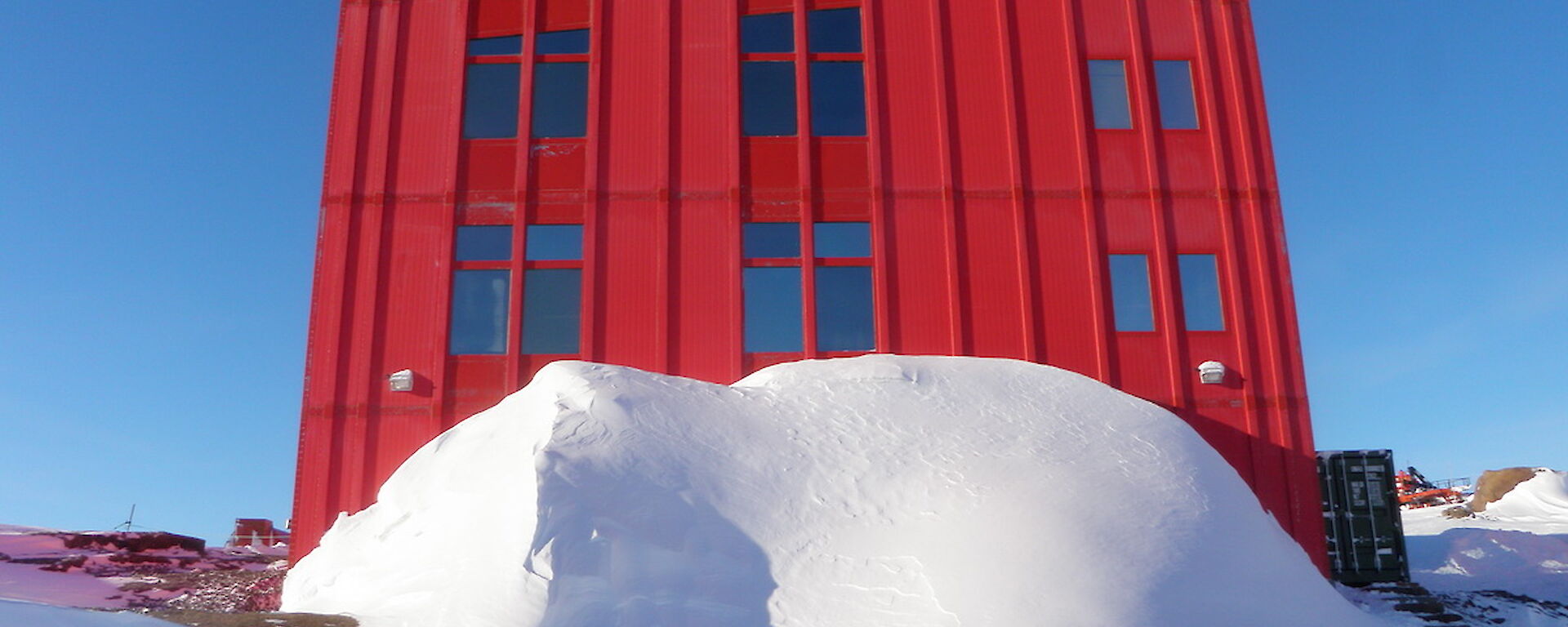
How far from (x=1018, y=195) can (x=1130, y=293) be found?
2326mm

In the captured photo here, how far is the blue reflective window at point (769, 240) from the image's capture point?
54.1 ft

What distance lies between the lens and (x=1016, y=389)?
1327cm

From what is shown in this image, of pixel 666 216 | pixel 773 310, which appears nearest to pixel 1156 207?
pixel 773 310

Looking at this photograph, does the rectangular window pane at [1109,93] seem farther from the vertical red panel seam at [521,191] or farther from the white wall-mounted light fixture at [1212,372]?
the vertical red panel seam at [521,191]

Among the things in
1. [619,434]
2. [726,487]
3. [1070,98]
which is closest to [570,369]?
[619,434]

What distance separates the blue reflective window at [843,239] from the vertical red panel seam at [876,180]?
180 millimetres

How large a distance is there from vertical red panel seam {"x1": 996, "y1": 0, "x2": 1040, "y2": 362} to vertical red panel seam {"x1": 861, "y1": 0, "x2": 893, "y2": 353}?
2036 mm

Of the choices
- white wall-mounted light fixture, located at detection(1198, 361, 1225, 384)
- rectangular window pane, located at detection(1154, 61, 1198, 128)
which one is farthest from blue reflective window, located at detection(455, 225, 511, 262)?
rectangular window pane, located at detection(1154, 61, 1198, 128)

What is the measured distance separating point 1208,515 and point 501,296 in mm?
10417

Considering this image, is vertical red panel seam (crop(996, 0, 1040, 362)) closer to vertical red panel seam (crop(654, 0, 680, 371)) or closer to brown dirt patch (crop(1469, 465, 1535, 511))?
vertical red panel seam (crop(654, 0, 680, 371))

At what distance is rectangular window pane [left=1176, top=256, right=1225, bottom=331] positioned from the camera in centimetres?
1658

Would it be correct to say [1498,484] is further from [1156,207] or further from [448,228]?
[448,228]

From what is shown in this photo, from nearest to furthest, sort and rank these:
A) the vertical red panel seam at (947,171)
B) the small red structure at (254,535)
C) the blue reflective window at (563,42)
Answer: the vertical red panel seam at (947,171), the blue reflective window at (563,42), the small red structure at (254,535)

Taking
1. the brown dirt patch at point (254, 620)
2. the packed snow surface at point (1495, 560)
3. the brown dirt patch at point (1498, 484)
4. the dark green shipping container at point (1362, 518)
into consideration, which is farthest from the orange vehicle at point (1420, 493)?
the brown dirt patch at point (254, 620)
